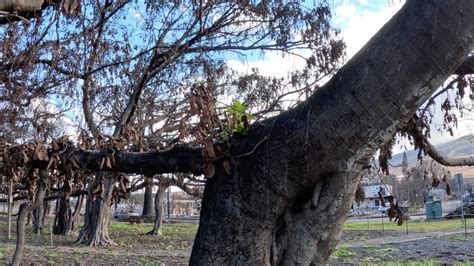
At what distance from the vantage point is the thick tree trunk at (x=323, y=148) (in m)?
3.22

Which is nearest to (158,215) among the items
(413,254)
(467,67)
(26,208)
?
(413,254)

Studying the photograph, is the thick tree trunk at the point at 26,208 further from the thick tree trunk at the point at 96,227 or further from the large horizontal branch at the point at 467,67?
the thick tree trunk at the point at 96,227

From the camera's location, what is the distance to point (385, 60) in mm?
3281

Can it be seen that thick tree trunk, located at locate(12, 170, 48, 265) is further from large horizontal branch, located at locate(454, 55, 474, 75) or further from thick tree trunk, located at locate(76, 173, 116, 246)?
thick tree trunk, located at locate(76, 173, 116, 246)

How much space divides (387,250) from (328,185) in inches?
445

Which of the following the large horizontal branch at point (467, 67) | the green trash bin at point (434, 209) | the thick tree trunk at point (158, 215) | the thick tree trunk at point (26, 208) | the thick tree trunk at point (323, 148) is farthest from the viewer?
the green trash bin at point (434, 209)

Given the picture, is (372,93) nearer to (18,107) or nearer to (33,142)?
(33,142)

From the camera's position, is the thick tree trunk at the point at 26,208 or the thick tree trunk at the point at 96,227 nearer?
the thick tree trunk at the point at 26,208

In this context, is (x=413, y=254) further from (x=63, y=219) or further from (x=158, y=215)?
(x=63, y=219)

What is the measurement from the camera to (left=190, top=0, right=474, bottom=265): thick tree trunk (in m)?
3.22

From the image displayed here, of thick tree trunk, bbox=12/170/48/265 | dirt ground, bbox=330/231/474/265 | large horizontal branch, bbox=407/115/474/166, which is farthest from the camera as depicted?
dirt ground, bbox=330/231/474/265

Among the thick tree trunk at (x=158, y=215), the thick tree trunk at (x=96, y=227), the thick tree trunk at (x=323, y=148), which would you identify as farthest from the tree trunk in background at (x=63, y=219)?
the thick tree trunk at (x=323, y=148)

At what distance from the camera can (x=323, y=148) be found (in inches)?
133

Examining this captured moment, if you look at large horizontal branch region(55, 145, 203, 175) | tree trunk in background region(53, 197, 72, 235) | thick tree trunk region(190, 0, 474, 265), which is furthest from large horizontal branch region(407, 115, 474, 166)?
tree trunk in background region(53, 197, 72, 235)
